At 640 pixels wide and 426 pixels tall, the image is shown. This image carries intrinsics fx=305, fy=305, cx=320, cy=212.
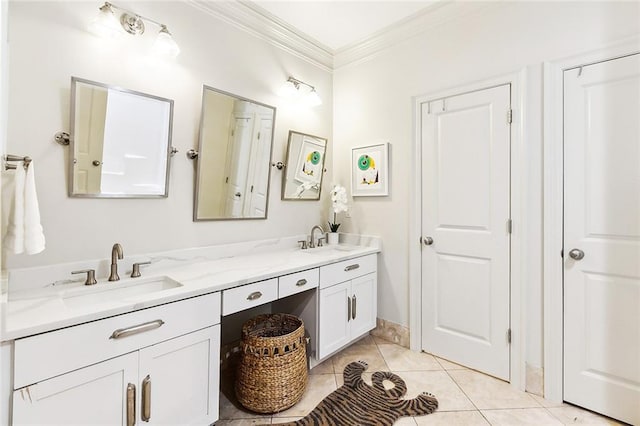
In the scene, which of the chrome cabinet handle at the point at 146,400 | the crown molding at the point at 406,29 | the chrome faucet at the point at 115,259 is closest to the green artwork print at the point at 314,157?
the crown molding at the point at 406,29

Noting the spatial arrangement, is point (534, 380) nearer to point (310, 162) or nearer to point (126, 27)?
point (310, 162)

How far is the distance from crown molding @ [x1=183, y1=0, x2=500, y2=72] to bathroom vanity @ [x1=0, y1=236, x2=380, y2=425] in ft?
5.61

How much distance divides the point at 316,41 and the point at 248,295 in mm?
2327

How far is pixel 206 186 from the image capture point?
6.93 ft

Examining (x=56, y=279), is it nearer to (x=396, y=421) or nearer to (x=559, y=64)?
(x=396, y=421)

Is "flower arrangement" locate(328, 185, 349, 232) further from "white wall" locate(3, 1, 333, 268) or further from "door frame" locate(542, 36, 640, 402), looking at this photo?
"door frame" locate(542, 36, 640, 402)

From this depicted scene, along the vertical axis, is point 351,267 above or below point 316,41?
below

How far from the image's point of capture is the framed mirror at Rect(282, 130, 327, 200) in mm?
2662

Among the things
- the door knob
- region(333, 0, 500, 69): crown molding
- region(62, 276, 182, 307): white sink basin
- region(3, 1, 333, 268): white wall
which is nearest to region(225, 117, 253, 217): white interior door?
region(3, 1, 333, 268): white wall

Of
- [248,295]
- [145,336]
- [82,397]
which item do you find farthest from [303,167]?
[82,397]

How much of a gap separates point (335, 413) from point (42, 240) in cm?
171

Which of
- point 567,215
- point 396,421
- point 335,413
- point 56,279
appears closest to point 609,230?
point 567,215

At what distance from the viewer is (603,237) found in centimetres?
175

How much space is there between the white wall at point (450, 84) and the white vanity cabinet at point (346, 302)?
20 cm
